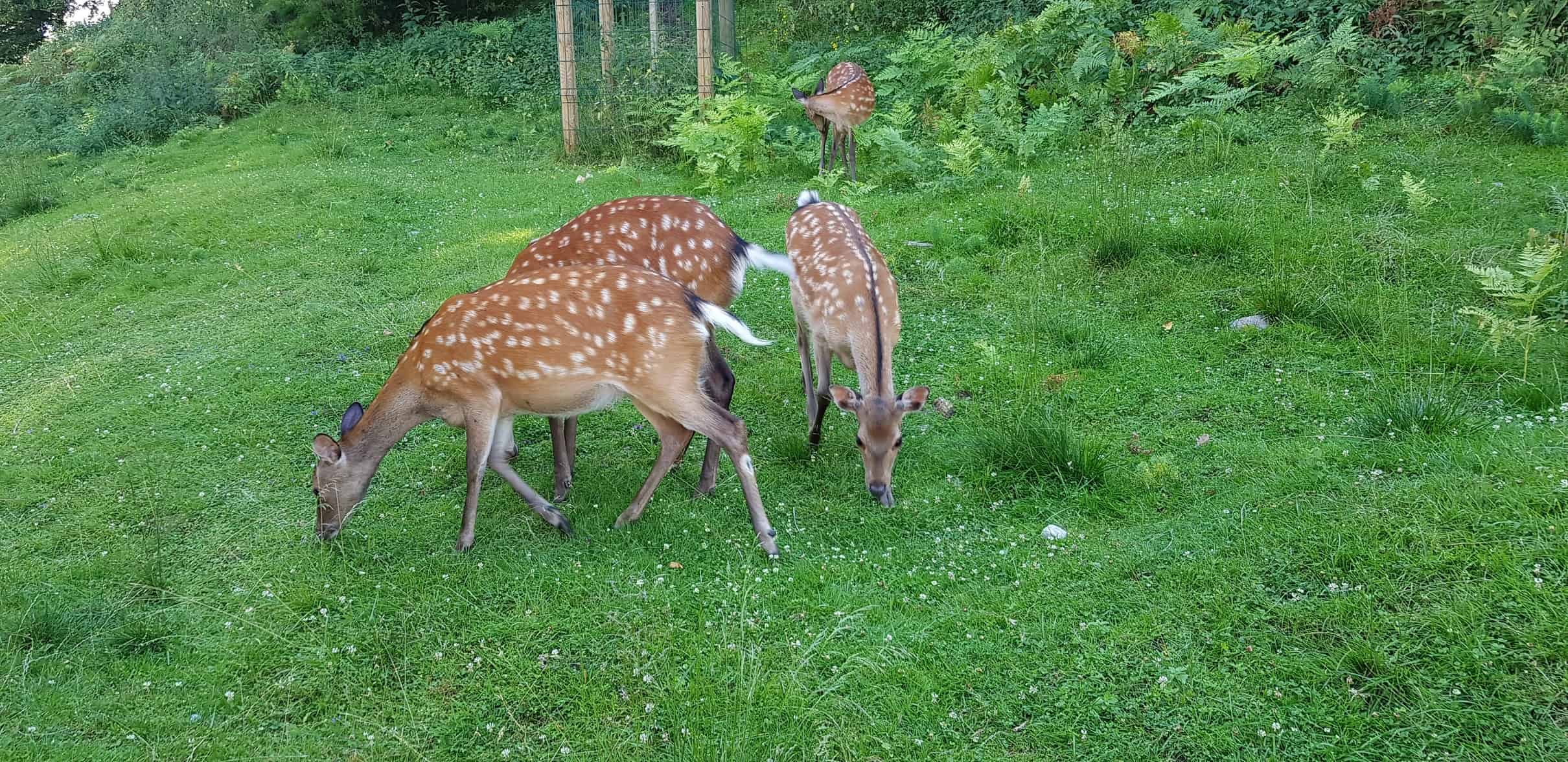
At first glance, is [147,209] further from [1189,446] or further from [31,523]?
[1189,446]

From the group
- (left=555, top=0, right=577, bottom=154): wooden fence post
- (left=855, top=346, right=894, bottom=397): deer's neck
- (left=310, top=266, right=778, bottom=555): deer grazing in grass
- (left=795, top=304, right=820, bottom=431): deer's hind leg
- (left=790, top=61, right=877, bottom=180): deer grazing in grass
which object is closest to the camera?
(left=310, top=266, right=778, bottom=555): deer grazing in grass

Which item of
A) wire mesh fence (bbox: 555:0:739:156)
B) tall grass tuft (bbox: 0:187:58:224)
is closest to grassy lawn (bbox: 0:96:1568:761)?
wire mesh fence (bbox: 555:0:739:156)

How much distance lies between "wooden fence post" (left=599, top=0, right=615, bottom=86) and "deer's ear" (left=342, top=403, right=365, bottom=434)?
8.41m

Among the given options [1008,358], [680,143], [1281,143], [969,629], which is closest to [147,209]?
[680,143]

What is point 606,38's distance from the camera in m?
12.3

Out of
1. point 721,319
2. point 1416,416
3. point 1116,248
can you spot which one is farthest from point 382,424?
point 1116,248

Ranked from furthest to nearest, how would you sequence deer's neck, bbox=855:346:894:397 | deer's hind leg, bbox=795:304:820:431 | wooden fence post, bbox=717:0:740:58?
wooden fence post, bbox=717:0:740:58 < deer's hind leg, bbox=795:304:820:431 < deer's neck, bbox=855:346:894:397

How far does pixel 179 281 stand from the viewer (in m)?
8.33

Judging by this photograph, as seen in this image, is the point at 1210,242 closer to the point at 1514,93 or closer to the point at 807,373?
the point at 807,373

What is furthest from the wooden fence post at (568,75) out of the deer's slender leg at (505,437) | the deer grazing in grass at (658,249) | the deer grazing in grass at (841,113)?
the deer's slender leg at (505,437)

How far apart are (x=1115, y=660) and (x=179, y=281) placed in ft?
26.2

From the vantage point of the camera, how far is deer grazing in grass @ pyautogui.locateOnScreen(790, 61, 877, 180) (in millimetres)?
10531

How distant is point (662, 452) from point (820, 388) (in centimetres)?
118

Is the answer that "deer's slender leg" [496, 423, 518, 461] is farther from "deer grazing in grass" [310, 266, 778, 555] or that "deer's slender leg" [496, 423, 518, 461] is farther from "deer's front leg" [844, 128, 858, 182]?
"deer's front leg" [844, 128, 858, 182]
